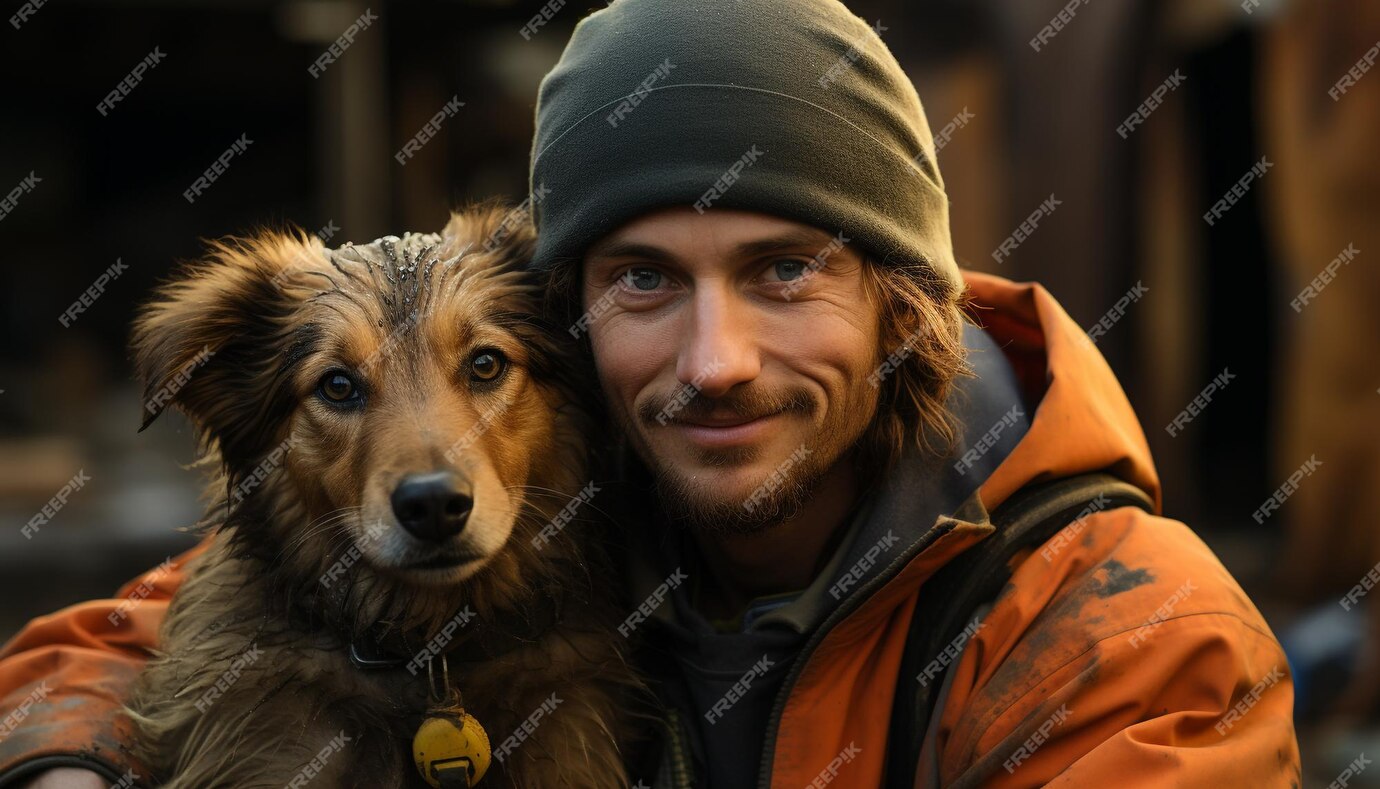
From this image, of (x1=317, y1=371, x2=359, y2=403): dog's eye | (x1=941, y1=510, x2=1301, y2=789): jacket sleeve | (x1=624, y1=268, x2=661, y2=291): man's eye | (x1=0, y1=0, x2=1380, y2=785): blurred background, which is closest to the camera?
(x1=941, y1=510, x2=1301, y2=789): jacket sleeve

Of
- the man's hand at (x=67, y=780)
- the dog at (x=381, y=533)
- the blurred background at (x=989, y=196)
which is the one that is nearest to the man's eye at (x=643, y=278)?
the dog at (x=381, y=533)

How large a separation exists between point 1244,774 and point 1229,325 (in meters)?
6.57

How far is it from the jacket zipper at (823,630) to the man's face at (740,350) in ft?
0.80

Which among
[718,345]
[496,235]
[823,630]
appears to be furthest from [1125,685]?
[496,235]

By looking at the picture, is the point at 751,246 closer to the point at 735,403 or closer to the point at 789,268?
the point at 789,268

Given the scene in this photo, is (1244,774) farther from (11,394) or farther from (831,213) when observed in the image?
(11,394)

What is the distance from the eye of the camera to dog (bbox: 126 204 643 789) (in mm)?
2264

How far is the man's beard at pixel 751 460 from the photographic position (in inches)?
85.4

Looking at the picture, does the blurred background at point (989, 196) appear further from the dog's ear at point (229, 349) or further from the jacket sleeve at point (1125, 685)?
the dog's ear at point (229, 349)

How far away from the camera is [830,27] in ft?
7.30

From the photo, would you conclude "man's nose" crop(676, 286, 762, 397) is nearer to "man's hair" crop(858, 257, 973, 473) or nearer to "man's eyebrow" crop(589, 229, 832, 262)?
"man's eyebrow" crop(589, 229, 832, 262)

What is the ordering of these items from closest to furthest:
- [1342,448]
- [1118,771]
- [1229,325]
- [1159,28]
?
[1118,771] → [1342,448] → [1159,28] → [1229,325]

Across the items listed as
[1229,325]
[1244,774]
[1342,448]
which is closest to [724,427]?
[1244,774]

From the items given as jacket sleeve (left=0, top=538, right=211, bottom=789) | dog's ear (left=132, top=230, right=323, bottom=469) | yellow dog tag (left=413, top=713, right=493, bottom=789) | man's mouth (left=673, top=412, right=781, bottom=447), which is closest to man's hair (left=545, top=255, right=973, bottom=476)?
man's mouth (left=673, top=412, right=781, bottom=447)
